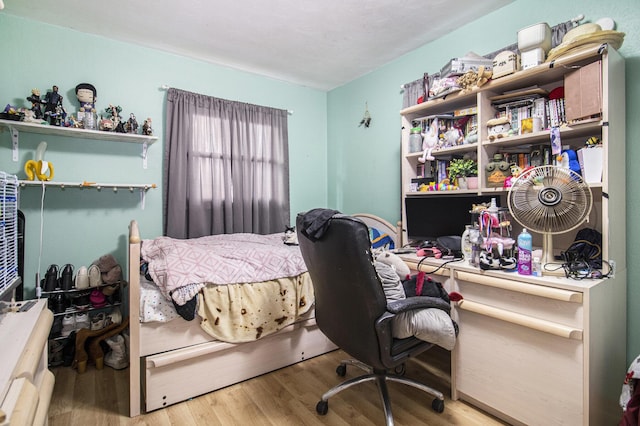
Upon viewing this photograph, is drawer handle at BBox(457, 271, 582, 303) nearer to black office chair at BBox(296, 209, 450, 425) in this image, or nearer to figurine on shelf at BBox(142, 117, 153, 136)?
black office chair at BBox(296, 209, 450, 425)

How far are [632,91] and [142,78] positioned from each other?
11.2ft

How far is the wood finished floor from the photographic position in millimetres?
1690

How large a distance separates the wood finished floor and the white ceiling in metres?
2.49

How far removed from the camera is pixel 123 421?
1.68m

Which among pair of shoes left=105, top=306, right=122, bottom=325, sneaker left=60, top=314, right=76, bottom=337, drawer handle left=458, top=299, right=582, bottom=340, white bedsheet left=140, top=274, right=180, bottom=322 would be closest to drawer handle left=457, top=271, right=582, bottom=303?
drawer handle left=458, top=299, right=582, bottom=340

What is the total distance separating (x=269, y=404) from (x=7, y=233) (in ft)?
4.96

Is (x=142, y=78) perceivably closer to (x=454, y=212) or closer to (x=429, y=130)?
(x=429, y=130)

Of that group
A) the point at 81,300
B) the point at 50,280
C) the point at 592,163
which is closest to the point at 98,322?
the point at 81,300

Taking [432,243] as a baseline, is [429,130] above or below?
above

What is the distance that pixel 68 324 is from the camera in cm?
230

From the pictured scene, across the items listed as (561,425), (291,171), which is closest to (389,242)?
(291,171)

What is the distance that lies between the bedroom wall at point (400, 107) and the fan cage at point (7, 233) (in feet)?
8.73

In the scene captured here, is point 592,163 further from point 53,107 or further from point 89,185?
point 53,107

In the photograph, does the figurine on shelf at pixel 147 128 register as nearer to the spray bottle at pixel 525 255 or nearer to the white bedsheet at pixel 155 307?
the white bedsheet at pixel 155 307
